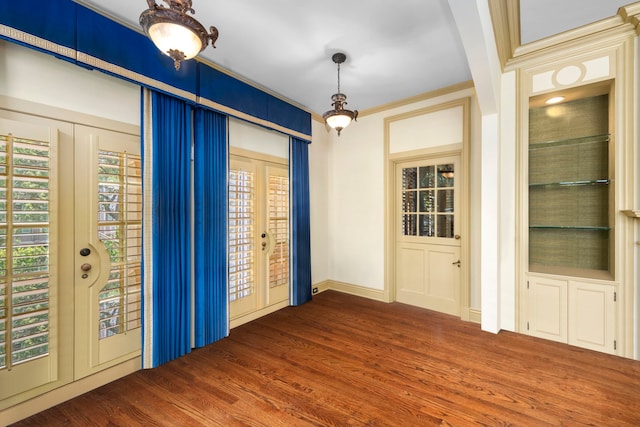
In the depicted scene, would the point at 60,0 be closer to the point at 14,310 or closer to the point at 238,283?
the point at 14,310

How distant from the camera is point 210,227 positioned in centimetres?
299

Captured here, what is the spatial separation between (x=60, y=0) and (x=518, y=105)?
13.8ft

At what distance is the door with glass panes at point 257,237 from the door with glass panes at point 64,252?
1.09 m

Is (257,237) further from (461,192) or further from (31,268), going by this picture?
(461,192)

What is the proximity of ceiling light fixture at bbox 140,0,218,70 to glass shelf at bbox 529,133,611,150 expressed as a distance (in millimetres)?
3438

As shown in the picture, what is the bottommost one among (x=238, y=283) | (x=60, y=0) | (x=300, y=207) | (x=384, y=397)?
(x=384, y=397)

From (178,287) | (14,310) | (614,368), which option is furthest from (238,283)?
(614,368)

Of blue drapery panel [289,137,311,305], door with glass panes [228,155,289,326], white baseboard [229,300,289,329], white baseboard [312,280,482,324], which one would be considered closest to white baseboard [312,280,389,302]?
white baseboard [312,280,482,324]

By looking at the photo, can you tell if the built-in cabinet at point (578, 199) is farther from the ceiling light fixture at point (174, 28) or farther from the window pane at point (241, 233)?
the ceiling light fixture at point (174, 28)

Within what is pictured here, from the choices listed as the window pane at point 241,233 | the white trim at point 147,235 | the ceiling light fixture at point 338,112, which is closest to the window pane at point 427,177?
the ceiling light fixture at point 338,112

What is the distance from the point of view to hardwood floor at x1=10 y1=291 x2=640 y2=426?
6.26 ft

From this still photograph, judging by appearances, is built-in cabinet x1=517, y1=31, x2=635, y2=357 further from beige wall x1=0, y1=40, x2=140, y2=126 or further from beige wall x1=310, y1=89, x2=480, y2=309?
beige wall x1=0, y1=40, x2=140, y2=126

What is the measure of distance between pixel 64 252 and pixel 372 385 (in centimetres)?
258

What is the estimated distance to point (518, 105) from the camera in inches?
122
